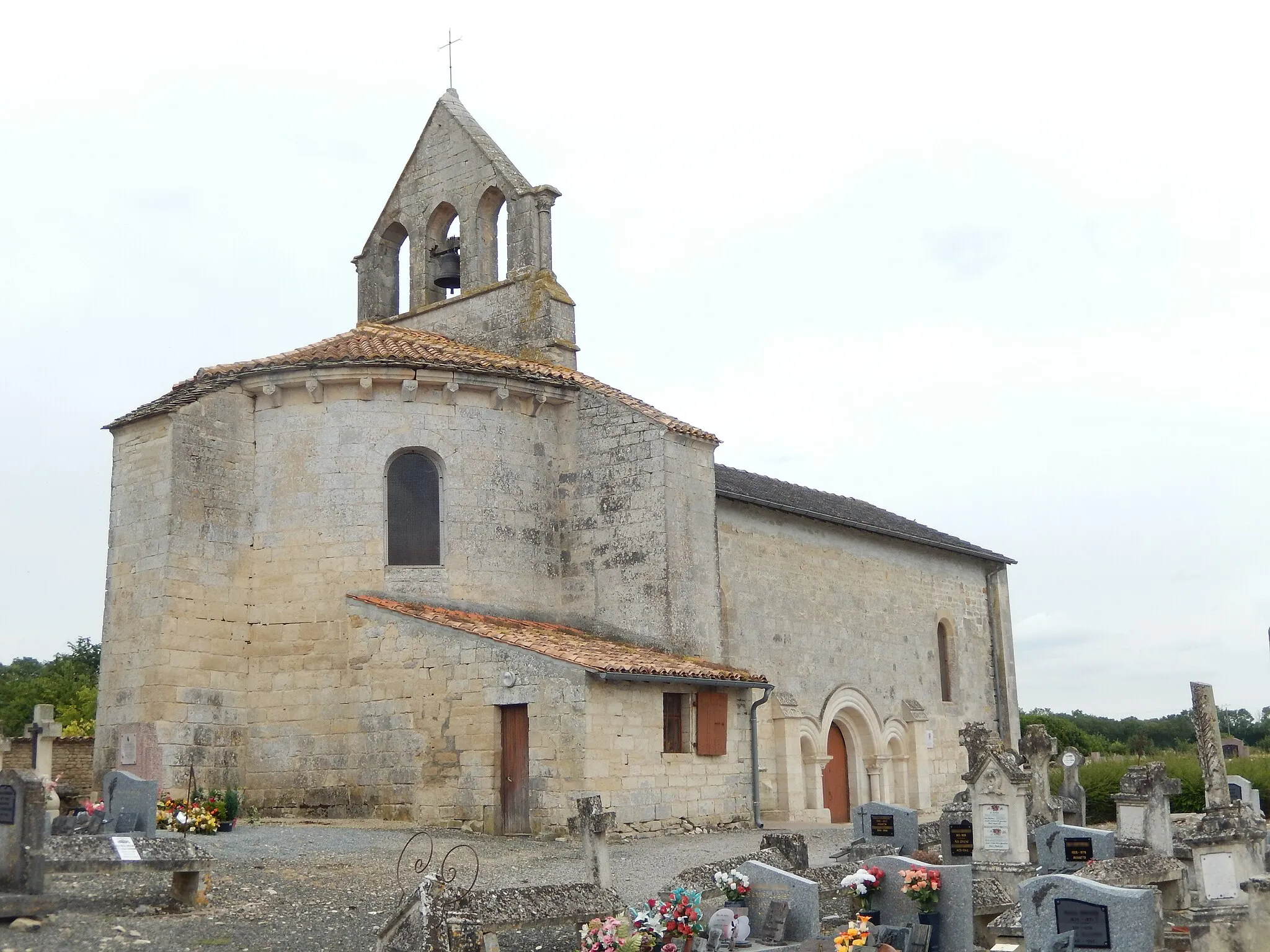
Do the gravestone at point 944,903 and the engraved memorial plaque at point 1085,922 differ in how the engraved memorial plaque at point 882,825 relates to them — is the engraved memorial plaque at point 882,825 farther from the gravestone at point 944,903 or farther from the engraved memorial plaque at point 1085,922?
the engraved memorial plaque at point 1085,922

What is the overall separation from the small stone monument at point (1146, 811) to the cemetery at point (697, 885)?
0.03 meters

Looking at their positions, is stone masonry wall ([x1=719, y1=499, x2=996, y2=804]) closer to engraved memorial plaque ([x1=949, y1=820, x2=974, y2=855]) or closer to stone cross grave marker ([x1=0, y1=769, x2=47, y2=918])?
engraved memorial plaque ([x1=949, y1=820, x2=974, y2=855])

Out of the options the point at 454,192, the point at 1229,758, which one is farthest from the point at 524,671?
the point at 1229,758

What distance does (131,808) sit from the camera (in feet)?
44.6

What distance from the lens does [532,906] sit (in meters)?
9.88

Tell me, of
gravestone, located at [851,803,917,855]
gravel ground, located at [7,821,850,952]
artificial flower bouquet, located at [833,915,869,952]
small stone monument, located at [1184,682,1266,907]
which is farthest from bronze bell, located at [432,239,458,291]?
small stone monument, located at [1184,682,1266,907]

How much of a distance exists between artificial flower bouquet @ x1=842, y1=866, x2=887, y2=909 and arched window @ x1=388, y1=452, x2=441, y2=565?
33.7 feet

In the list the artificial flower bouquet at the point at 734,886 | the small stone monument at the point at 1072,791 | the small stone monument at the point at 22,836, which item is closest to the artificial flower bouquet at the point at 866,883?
the artificial flower bouquet at the point at 734,886

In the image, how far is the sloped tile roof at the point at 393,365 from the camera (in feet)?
65.4

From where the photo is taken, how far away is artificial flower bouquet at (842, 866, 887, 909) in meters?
11.1

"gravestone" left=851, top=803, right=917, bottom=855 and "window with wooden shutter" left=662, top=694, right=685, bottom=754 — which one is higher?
"window with wooden shutter" left=662, top=694, right=685, bottom=754

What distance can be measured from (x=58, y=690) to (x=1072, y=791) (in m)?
33.6

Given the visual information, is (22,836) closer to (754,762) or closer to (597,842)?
(597,842)

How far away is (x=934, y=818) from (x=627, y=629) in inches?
327
